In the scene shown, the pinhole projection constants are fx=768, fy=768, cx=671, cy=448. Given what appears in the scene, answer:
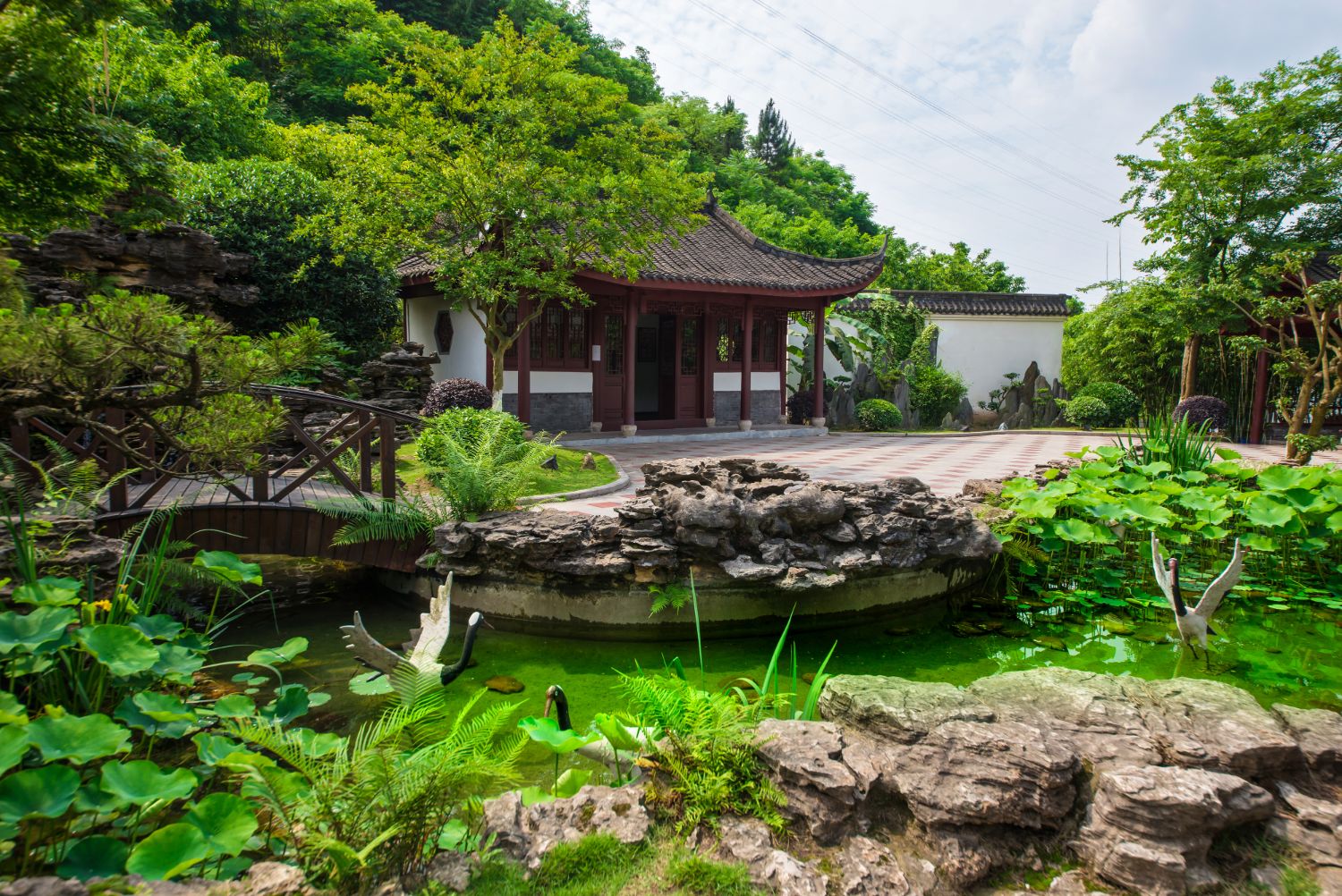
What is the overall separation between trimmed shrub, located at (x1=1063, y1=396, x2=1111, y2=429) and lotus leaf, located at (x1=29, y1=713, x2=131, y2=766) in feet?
64.8

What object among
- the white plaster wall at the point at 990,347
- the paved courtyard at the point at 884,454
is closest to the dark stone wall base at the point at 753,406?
the paved courtyard at the point at 884,454

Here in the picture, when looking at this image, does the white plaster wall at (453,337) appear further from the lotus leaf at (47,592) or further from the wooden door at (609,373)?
the lotus leaf at (47,592)

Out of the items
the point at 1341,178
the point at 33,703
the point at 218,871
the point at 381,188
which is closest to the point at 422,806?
the point at 218,871

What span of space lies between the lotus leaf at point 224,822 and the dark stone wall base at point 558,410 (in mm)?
10392

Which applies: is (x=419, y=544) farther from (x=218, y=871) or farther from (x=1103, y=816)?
(x=1103, y=816)

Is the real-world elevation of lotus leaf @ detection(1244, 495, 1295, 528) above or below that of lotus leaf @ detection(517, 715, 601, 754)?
above

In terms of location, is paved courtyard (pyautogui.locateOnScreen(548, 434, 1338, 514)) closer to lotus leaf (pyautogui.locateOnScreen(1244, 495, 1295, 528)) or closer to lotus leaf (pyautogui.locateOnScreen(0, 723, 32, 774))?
lotus leaf (pyautogui.locateOnScreen(1244, 495, 1295, 528))

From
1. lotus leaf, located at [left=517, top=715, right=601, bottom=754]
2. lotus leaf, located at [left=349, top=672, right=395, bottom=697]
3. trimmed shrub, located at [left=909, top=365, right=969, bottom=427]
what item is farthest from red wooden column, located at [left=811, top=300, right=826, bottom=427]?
lotus leaf, located at [left=517, top=715, right=601, bottom=754]

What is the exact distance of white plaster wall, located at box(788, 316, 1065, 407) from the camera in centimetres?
2145

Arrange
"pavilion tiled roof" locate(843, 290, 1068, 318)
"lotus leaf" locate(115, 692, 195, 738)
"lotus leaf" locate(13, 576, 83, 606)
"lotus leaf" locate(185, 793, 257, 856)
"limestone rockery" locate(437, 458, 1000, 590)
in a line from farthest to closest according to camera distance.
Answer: "pavilion tiled roof" locate(843, 290, 1068, 318) → "limestone rockery" locate(437, 458, 1000, 590) → "lotus leaf" locate(13, 576, 83, 606) → "lotus leaf" locate(115, 692, 195, 738) → "lotus leaf" locate(185, 793, 257, 856)

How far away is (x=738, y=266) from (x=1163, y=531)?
1033 centimetres

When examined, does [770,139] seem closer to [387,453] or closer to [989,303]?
[989,303]

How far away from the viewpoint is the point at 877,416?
1728 centimetres

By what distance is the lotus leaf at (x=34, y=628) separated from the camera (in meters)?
2.24
